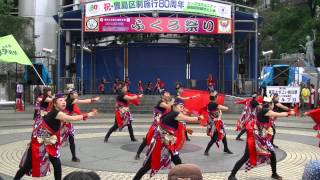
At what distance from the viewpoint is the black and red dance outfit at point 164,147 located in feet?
27.5

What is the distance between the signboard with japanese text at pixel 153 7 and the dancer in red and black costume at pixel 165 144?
54.7 ft

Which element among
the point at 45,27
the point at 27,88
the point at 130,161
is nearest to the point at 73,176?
the point at 130,161

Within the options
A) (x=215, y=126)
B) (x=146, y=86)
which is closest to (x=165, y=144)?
(x=215, y=126)

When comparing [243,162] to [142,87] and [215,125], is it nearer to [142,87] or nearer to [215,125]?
[215,125]

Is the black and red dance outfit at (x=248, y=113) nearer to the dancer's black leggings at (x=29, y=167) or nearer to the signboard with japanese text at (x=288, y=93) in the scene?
the dancer's black leggings at (x=29, y=167)

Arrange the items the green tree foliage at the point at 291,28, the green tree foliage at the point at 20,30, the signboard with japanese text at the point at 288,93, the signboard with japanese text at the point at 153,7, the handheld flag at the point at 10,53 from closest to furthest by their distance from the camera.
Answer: the handheld flag at the point at 10,53, the signboard with japanese text at the point at 288,93, the signboard with japanese text at the point at 153,7, the green tree foliage at the point at 20,30, the green tree foliage at the point at 291,28

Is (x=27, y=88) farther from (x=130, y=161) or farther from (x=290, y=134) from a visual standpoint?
(x=130, y=161)

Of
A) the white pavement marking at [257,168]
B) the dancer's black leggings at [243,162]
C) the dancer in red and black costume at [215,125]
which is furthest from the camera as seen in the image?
the dancer in red and black costume at [215,125]

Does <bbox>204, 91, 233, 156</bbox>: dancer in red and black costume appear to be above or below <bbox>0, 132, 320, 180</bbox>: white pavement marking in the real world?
above

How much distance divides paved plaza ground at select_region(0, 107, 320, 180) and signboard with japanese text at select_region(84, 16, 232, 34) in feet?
25.2

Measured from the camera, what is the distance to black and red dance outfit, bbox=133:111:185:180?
8.39 metres

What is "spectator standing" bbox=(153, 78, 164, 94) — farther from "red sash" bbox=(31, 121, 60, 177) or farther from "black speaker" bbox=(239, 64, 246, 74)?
"red sash" bbox=(31, 121, 60, 177)

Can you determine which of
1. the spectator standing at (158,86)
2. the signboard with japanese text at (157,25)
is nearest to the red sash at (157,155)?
the signboard with japanese text at (157,25)

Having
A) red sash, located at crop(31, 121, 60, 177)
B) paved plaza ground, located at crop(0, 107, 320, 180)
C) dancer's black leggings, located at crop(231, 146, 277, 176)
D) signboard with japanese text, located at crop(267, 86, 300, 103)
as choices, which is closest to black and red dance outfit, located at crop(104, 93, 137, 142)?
paved plaza ground, located at crop(0, 107, 320, 180)
